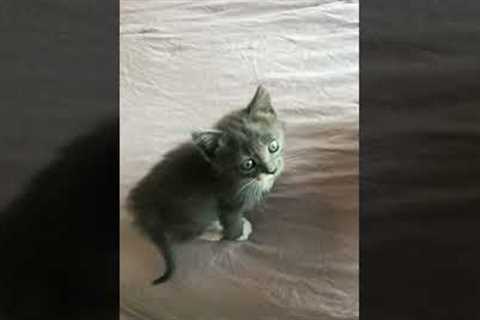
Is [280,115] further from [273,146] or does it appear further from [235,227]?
[235,227]

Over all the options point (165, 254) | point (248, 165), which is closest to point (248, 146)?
point (248, 165)

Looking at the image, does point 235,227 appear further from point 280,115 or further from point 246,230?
point 280,115

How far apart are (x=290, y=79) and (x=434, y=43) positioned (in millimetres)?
211

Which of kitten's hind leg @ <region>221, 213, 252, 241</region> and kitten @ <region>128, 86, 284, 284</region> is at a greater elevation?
kitten @ <region>128, 86, 284, 284</region>

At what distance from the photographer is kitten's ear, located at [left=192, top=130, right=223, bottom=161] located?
105 centimetres

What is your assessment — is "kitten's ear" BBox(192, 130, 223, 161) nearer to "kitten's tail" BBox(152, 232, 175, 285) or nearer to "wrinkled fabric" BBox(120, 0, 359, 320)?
"wrinkled fabric" BBox(120, 0, 359, 320)

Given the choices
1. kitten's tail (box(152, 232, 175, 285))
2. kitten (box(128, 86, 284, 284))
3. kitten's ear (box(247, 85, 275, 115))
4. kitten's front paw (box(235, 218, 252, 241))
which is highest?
kitten's ear (box(247, 85, 275, 115))

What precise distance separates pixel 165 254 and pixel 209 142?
17cm

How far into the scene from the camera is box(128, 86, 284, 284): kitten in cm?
105

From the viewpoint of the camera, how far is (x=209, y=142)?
105 centimetres

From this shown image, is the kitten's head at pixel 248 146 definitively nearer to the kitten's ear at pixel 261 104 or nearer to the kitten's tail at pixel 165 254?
the kitten's ear at pixel 261 104

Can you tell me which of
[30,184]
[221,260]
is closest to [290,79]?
[221,260]

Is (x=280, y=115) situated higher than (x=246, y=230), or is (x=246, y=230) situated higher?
(x=280, y=115)

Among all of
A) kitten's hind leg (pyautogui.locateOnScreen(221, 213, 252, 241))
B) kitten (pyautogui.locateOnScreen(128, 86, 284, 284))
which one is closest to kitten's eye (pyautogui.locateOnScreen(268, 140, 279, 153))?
kitten (pyautogui.locateOnScreen(128, 86, 284, 284))
